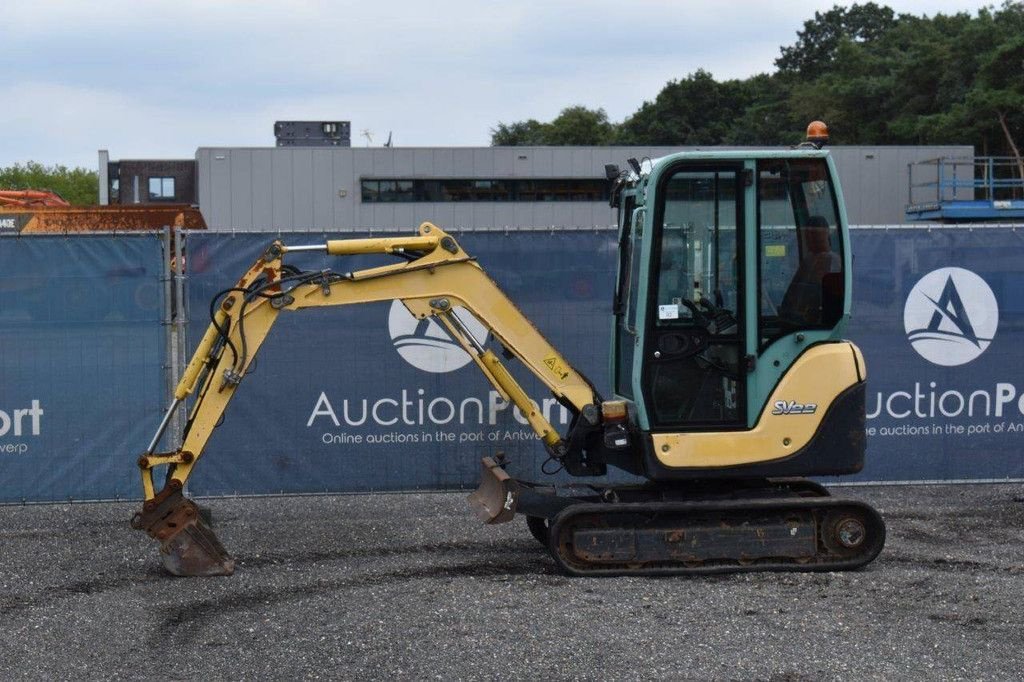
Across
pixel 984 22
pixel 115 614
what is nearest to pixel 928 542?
pixel 115 614

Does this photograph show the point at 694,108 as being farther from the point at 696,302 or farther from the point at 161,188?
the point at 696,302

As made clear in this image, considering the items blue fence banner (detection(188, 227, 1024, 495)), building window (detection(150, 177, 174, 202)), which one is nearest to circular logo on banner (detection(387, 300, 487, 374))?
blue fence banner (detection(188, 227, 1024, 495))

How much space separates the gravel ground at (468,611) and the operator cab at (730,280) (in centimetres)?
125

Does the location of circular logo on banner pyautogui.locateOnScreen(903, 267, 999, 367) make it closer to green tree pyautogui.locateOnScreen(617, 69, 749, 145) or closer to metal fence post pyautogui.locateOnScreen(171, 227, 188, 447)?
metal fence post pyautogui.locateOnScreen(171, 227, 188, 447)

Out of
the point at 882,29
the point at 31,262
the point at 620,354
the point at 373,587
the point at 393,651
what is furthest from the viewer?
the point at 882,29

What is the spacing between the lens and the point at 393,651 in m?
7.06

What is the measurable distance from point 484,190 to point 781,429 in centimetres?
4029

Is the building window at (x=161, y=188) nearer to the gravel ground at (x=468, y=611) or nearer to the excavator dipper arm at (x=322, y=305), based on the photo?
the gravel ground at (x=468, y=611)

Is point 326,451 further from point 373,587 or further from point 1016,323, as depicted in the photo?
point 1016,323

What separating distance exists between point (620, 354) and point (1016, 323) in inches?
169

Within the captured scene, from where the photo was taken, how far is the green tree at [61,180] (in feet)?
320

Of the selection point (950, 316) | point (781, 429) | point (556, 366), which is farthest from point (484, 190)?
point (781, 429)

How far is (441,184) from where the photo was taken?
47875 millimetres

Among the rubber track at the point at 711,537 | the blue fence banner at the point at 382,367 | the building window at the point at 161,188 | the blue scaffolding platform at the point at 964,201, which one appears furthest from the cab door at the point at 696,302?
the building window at the point at 161,188
